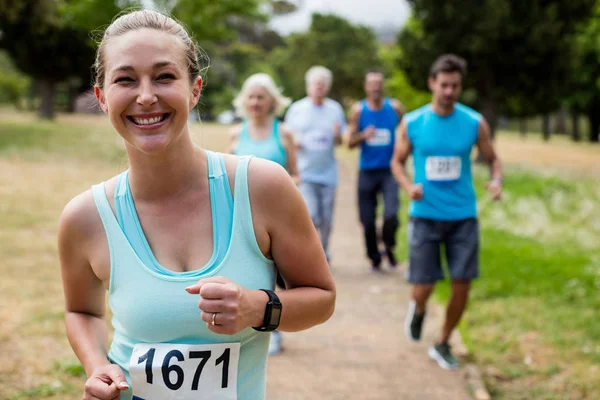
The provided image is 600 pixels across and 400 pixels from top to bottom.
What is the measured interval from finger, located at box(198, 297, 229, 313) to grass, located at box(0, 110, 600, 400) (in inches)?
33.3

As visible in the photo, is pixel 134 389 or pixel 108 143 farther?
pixel 108 143

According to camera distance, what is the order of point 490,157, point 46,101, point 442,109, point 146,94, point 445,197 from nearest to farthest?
point 146,94 < point 445,197 < point 442,109 < point 490,157 < point 46,101

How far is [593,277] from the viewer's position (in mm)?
7723

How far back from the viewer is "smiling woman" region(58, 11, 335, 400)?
79.3 inches

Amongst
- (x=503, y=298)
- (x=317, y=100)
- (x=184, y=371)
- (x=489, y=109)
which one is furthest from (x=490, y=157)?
(x=489, y=109)

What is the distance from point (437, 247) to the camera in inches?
215

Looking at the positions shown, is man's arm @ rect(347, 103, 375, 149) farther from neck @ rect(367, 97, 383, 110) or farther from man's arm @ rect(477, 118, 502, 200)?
man's arm @ rect(477, 118, 502, 200)

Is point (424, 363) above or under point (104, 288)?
under

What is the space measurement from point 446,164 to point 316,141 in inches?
106

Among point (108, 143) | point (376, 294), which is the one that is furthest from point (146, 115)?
point (108, 143)

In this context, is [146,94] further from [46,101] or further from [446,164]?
[46,101]

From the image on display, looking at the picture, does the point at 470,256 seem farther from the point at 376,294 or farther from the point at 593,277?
the point at 593,277

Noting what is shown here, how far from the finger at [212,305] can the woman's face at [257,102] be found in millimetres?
4218

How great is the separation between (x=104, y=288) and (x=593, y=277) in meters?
6.62
